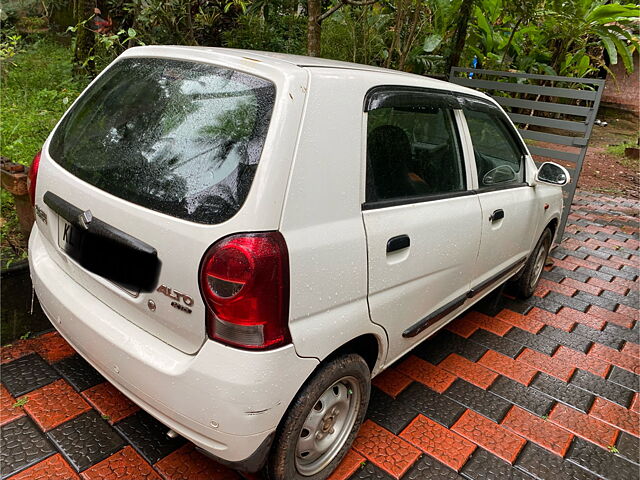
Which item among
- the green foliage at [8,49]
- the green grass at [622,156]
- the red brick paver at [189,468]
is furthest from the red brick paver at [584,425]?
the green grass at [622,156]

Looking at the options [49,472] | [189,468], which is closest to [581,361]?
[189,468]

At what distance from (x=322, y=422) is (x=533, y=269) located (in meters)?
2.65

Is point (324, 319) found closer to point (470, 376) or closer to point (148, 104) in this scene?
point (148, 104)

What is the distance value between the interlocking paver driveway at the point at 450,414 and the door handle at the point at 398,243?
0.97 meters

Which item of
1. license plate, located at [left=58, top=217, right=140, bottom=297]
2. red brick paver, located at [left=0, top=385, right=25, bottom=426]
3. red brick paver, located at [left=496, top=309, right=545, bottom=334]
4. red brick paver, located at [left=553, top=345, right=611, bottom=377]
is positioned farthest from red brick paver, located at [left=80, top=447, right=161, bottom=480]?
red brick paver, located at [left=496, top=309, right=545, bottom=334]

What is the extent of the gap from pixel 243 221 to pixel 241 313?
0.29m

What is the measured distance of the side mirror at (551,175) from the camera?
3250 mm

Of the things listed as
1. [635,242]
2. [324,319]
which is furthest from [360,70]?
[635,242]

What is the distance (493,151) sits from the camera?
9.86 ft

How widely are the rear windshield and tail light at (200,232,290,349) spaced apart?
12 cm

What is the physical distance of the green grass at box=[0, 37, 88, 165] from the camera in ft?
12.3

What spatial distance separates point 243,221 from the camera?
143cm

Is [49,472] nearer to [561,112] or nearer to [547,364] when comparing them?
[547,364]

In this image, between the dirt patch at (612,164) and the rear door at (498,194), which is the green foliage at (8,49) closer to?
the rear door at (498,194)
